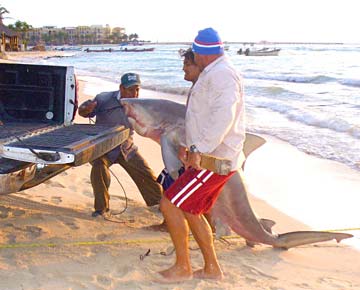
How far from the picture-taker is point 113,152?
18.7 feet

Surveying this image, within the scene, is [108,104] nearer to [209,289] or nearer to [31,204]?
[31,204]

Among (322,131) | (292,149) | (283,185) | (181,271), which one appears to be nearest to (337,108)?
(322,131)

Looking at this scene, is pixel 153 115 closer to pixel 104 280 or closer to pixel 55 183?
pixel 104 280

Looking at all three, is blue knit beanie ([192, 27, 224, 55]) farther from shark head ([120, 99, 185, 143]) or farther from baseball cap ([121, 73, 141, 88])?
baseball cap ([121, 73, 141, 88])

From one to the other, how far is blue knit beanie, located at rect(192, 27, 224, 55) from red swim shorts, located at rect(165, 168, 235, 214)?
87 centimetres

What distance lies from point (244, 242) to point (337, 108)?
12.8 meters

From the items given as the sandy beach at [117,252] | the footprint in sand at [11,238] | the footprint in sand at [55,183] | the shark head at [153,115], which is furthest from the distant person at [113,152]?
the footprint in sand at [55,183]

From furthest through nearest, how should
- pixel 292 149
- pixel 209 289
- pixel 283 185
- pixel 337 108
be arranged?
pixel 337 108
pixel 292 149
pixel 283 185
pixel 209 289

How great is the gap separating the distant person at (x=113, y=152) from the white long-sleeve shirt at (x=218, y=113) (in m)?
1.73

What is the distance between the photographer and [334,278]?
14.7 feet

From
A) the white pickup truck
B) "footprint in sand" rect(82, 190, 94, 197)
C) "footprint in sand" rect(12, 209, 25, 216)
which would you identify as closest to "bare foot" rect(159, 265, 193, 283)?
the white pickup truck

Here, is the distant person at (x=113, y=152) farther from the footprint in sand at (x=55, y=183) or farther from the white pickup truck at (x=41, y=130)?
the footprint in sand at (x=55, y=183)

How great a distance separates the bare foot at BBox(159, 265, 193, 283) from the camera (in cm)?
416

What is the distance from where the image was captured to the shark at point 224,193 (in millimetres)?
4609
